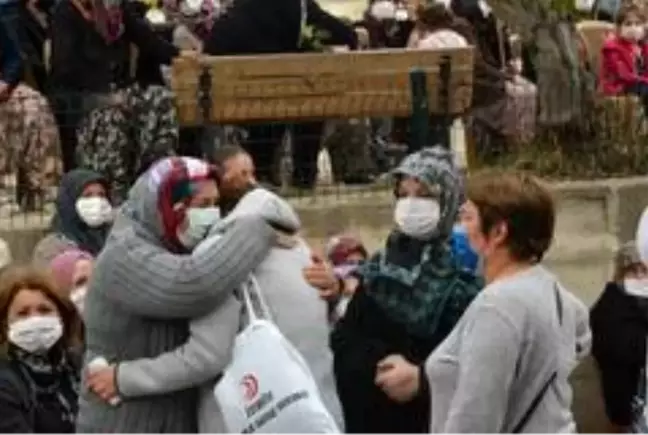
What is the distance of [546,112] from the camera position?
36.8ft

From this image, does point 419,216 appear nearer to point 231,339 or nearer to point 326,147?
point 231,339

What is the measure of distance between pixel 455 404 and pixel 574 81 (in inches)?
246

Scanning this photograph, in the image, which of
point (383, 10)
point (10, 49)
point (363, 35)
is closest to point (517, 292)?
point (10, 49)

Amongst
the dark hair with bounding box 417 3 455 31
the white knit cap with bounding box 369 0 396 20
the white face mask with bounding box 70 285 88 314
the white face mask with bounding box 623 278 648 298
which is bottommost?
the white face mask with bounding box 623 278 648 298

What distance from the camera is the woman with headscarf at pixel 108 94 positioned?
1032 centimetres

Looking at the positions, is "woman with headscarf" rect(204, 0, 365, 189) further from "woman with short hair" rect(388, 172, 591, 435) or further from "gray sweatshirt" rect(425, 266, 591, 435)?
"gray sweatshirt" rect(425, 266, 591, 435)

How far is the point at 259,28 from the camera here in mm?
10859

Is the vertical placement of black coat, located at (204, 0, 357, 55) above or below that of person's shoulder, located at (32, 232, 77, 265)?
above

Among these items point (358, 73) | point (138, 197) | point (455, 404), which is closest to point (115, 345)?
point (138, 197)

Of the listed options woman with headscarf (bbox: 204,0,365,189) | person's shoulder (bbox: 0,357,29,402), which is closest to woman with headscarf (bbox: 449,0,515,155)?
woman with headscarf (bbox: 204,0,365,189)

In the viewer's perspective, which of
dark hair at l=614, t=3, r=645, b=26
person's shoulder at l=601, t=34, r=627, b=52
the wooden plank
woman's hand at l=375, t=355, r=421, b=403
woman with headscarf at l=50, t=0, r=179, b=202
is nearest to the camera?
woman's hand at l=375, t=355, r=421, b=403

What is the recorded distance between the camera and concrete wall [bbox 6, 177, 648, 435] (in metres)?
10.5

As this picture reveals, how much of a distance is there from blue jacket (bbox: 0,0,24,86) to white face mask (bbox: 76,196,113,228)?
94.0 inches

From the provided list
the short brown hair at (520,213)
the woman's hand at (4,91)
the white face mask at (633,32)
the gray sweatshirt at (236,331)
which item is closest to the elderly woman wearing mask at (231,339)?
the gray sweatshirt at (236,331)
